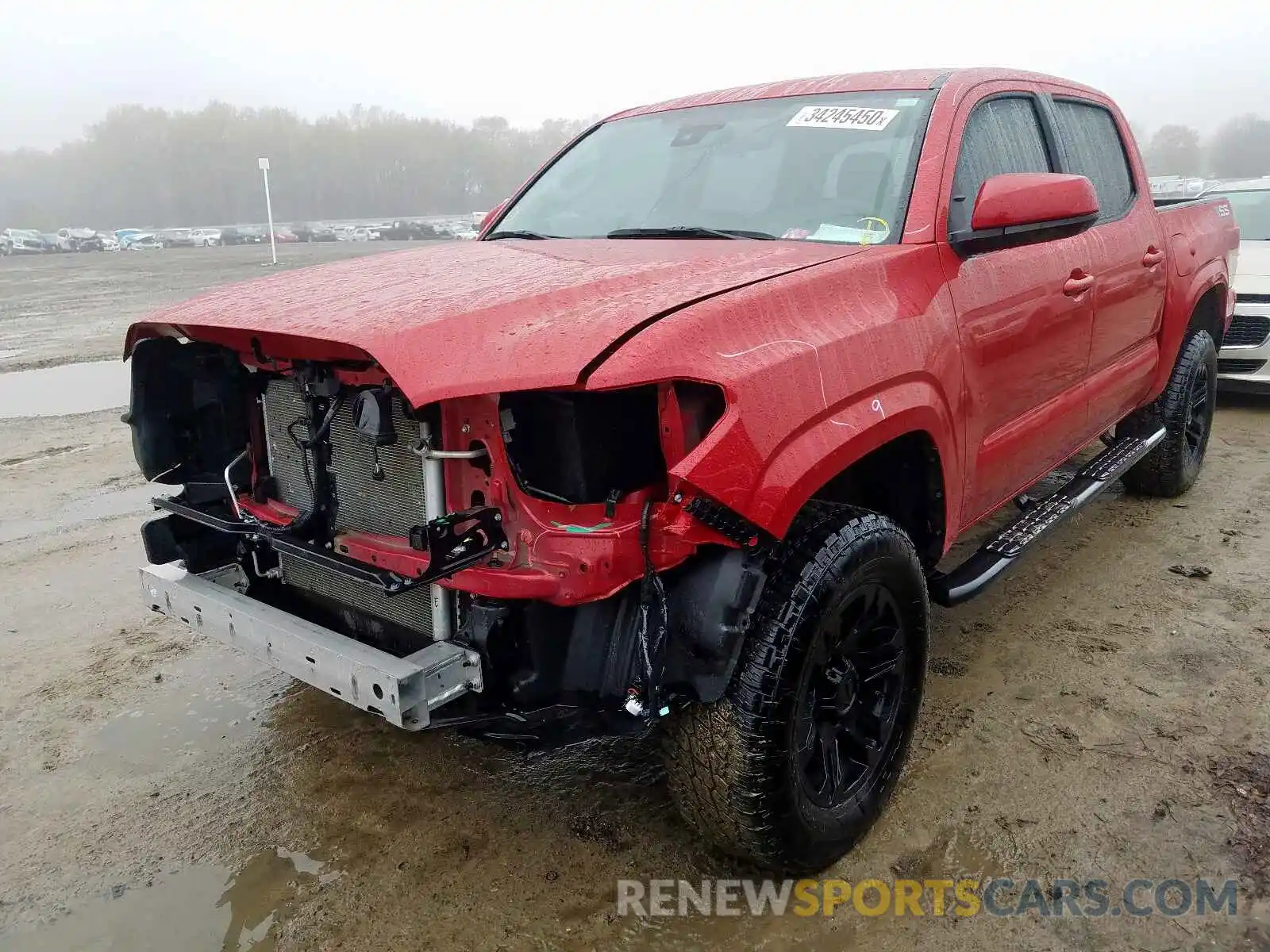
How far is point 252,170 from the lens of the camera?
301 feet

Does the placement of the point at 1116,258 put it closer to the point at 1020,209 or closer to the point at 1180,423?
the point at 1020,209

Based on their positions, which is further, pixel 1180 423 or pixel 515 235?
pixel 1180 423

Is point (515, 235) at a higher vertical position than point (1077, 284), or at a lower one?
higher

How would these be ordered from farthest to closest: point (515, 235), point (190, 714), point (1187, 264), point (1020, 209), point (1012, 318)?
point (1187, 264) < point (515, 235) < point (190, 714) < point (1012, 318) < point (1020, 209)

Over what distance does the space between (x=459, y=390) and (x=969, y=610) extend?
9.00 feet

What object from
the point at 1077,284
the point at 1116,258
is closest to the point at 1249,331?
the point at 1116,258

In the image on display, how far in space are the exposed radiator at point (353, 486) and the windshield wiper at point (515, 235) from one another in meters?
1.14

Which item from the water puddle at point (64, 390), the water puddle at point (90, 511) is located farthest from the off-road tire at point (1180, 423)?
the water puddle at point (64, 390)

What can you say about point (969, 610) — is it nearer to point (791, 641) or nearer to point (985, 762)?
point (985, 762)

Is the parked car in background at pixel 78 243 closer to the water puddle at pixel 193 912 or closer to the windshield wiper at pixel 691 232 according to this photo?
the windshield wiper at pixel 691 232

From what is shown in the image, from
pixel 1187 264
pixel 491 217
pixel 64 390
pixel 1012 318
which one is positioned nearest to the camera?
pixel 1012 318

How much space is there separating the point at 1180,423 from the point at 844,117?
2.82 metres

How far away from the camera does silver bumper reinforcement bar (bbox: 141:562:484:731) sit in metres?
1.99

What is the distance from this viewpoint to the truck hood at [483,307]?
1.84 m
